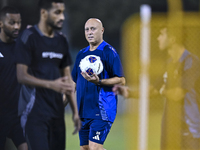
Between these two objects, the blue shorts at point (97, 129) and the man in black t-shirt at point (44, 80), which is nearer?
the man in black t-shirt at point (44, 80)

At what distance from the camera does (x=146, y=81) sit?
229 inches

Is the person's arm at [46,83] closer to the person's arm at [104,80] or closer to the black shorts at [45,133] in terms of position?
the black shorts at [45,133]

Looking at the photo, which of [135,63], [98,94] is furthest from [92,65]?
[135,63]

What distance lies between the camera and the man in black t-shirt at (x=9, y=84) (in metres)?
5.17

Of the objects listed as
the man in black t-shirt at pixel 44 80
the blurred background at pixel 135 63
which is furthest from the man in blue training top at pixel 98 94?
the man in black t-shirt at pixel 44 80

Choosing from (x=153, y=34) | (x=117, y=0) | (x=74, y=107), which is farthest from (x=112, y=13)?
(x=74, y=107)

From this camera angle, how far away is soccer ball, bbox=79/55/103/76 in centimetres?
532

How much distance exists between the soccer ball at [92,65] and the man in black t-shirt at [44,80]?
1.08 meters

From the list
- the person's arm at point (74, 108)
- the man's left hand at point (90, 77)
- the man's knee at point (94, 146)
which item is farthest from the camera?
the man's knee at point (94, 146)

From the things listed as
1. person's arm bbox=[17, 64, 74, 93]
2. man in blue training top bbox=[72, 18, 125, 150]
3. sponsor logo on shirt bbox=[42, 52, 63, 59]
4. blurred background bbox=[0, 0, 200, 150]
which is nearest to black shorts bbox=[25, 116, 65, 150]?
person's arm bbox=[17, 64, 74, 93]

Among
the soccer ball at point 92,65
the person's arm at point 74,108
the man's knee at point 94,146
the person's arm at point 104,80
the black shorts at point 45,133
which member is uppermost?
the soccer ball at point 92,65

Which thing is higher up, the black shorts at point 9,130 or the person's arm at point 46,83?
the person's arm at point 46,83

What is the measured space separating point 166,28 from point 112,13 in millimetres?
17797

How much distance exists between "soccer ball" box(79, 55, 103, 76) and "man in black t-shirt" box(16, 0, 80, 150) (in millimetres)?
1080
